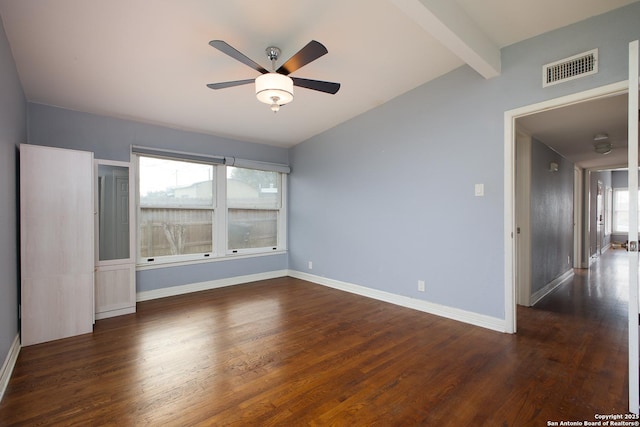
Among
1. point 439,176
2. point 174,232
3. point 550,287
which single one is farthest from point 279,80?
point 550,287

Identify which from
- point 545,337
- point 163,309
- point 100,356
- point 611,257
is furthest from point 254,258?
point 611,257

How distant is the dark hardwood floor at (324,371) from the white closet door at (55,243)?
0.73 feet

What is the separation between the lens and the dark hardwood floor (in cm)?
175

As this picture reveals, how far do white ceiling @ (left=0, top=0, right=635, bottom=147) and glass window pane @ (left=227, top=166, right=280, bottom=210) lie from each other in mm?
1565

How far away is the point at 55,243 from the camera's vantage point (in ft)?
9.19

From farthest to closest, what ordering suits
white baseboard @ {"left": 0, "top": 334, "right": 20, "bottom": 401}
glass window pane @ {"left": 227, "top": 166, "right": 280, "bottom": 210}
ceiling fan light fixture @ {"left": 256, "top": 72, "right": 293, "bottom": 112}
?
1. glass window pane @ {"left": 227, "top": 166, "right": 280, "bottom": 210}
2. ceiling fan light fixture @ {"left": 256, "top": 72, "right": 293, "bottom": 112}
3. white baseboard @ {"left": 0, "top": 334, "right": 20, "bottom": 401}

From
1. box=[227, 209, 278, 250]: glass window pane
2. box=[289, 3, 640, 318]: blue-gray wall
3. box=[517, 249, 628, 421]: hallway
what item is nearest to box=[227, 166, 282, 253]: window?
box=[227, 209, 278, 250]: glass window pane

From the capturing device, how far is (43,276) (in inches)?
108

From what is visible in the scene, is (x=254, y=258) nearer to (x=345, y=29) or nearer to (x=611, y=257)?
(x=345, y=29)

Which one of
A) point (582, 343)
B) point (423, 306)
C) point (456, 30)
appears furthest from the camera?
point (423, 306)

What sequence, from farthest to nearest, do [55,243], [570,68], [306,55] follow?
1. [55,243]
2. [570,68]
3. [306,55]

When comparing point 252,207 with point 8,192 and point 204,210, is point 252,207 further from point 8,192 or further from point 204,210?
point 8,192

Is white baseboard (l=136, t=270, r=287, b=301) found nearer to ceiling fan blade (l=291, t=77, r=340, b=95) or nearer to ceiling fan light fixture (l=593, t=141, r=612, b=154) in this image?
ceiling fan blade (l=291, t=77, r=340, b=95)

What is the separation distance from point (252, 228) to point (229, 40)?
3303 millimetres
